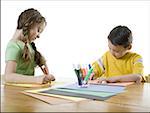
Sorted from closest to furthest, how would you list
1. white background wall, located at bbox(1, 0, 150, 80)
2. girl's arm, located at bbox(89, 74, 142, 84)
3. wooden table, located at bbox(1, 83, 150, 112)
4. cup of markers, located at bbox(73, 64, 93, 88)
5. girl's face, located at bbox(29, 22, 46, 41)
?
wooden table, located at bbox(1, 83, 150, 112)
cup of markers, located at bbox(73, 64, 93, 88)
girl's arm, located at bbox(89, 74, 142, 84)
girl's face, located at bbox(29, 22, 46, 41)
white background wall, located at bbox(1, 0, 150, 80)

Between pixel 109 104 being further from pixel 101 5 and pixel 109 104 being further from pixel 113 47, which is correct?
pixel 101 5

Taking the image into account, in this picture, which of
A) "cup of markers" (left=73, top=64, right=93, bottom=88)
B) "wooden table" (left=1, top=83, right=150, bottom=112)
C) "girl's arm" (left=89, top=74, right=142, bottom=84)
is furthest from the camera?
"girl's arm" (left=89, top=74, right=142, bottom=84)

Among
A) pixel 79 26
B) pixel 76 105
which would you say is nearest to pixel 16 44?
pixel 76 105

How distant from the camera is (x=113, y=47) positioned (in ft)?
6.04

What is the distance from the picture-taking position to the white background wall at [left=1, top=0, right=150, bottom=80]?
261 centimetres

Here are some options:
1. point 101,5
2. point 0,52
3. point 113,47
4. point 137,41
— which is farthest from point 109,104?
point 0,52

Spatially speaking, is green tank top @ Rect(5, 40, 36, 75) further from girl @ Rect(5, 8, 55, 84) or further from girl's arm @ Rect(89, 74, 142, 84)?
girl's arm @ Rect(89, 74, 142, 84)

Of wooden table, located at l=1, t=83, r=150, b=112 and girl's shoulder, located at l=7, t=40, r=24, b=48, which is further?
girl's shoulder, located at l=7, t=40, r=24, b=48

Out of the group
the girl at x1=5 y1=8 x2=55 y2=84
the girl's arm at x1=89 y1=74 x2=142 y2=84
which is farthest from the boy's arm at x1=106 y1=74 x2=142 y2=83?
the girl at x1=5 y1=8 x2=55 y2=84

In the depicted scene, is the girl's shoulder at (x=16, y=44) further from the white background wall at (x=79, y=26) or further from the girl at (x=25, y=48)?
the white background wall at (x=79, y=26)

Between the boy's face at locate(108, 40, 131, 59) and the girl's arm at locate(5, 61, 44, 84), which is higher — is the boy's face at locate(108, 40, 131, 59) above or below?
above

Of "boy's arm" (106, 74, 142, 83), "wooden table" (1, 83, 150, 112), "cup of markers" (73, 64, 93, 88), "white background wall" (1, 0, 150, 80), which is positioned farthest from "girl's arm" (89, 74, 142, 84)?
"white background wall" (1, 0, 150, 80)

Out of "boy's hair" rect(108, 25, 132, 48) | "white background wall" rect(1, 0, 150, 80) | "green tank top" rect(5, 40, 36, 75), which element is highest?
"white background wall" rect(1, 0, 150, 80)

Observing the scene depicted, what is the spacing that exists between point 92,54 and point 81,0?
604 millimetres
